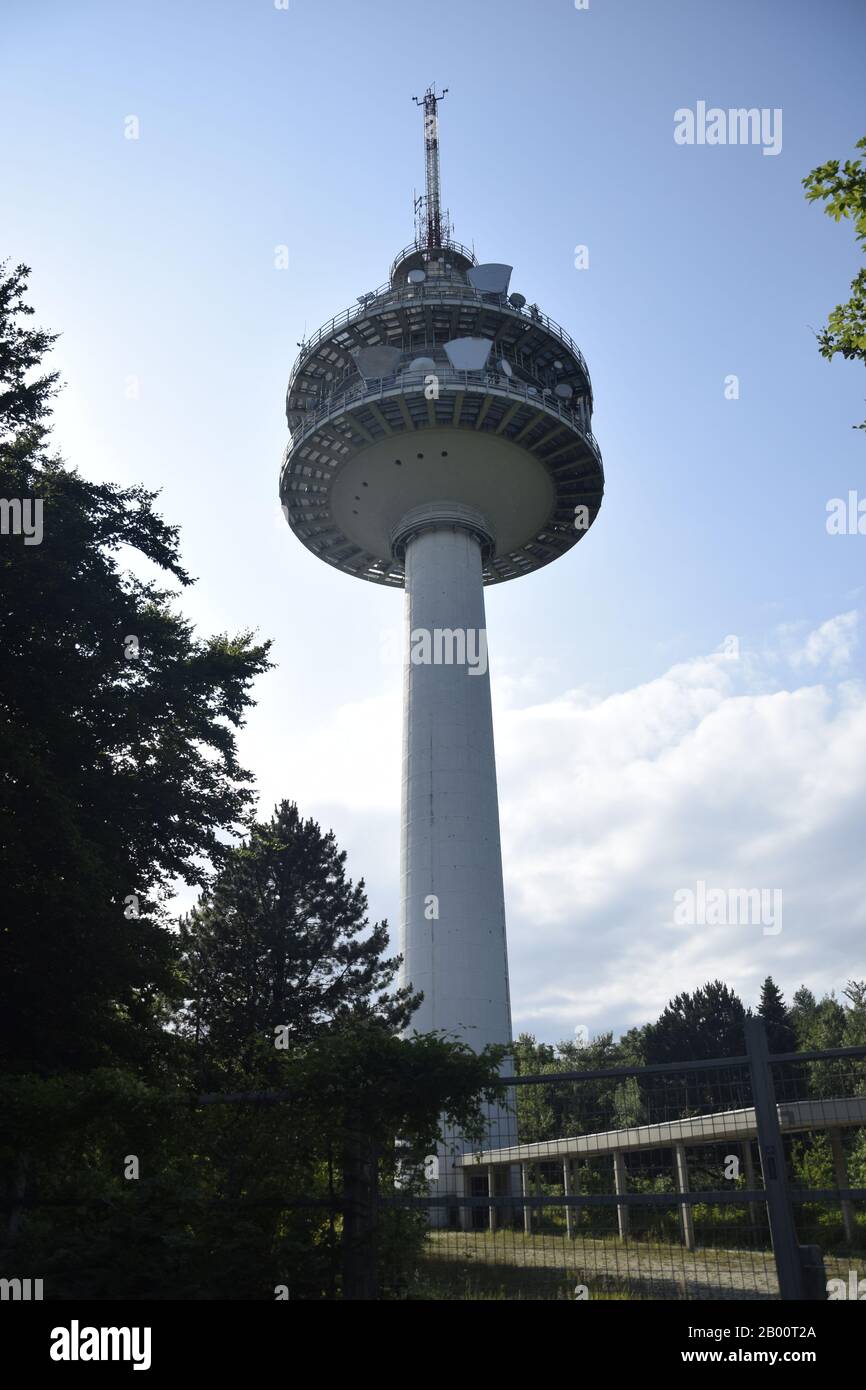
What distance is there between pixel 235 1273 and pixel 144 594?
1775cm

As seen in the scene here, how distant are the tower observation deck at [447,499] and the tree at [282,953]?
203cm

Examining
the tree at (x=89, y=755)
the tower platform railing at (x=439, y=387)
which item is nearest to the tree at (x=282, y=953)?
the tree at (x=89, y=755)

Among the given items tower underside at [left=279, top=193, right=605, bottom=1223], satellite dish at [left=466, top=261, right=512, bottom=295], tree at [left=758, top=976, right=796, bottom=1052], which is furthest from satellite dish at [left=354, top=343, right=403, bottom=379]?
tree at [left=758, top=976, right=796, bottom=1052]

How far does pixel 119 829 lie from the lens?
20.7 m

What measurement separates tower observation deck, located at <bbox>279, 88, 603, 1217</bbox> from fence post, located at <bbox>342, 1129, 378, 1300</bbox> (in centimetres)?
2658

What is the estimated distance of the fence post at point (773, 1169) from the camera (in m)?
8.35

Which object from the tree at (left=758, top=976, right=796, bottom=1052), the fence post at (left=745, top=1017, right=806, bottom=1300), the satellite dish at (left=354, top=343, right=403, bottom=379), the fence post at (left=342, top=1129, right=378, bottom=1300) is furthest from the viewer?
the tree at (left=758, top=976, right=796, bottom=1052)

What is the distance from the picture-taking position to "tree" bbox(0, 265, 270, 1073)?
1686cm

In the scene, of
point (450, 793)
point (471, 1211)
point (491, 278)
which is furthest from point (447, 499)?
point (471, 1211)

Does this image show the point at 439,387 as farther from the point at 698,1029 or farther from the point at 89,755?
the point at 698,1029

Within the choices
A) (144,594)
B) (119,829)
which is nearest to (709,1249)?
(119,829)

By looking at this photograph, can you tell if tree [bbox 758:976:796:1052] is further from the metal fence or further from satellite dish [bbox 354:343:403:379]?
the metal fence

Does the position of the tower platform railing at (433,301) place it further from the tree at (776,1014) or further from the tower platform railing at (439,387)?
the tree at (776,1014)
